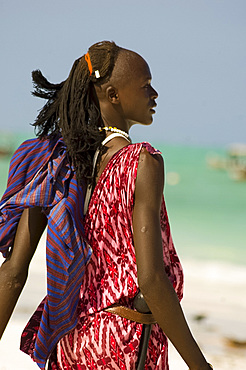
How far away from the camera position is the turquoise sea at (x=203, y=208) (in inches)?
554

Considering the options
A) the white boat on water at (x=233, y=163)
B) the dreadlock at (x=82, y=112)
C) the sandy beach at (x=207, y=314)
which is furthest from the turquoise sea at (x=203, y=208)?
the dreadlock at (x=82, y=112)

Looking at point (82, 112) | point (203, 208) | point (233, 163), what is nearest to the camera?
point (82, 112)

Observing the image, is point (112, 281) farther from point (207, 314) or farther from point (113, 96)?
point (207, 314)

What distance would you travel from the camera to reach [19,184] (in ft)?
6.48

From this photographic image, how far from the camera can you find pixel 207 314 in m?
6.67

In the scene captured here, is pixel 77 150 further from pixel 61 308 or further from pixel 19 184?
pixel 61 308

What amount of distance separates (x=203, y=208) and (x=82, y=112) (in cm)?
2009

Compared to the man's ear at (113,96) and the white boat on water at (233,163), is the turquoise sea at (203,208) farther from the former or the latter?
the man's ear at (113,96)

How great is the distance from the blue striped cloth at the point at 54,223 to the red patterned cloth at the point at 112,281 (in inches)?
1.5

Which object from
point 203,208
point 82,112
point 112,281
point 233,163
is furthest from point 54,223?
point 233,163

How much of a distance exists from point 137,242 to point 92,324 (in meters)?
0.29

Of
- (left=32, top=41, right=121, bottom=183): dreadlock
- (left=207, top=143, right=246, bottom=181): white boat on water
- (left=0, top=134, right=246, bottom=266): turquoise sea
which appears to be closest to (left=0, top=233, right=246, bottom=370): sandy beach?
(left=32, top=41, right=121, bottom=183): dreadlock

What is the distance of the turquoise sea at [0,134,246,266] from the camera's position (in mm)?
14078

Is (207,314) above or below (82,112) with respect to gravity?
above
